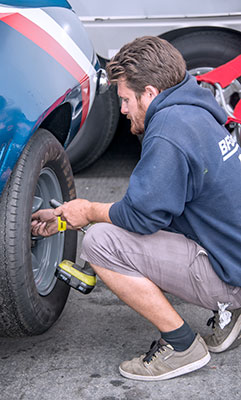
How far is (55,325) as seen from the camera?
→ 110 inches

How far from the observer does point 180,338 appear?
241cm

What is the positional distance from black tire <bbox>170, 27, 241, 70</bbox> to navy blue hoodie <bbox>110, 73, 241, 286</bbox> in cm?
196

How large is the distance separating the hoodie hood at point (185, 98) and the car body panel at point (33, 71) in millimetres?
397

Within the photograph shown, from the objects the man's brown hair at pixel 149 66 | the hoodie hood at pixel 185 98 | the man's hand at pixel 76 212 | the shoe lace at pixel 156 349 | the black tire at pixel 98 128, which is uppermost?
the man's brown hair at pixel 149 66

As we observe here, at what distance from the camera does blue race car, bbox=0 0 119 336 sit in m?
2.22

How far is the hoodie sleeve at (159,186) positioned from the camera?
2156 mm

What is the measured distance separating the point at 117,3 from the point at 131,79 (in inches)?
76.4

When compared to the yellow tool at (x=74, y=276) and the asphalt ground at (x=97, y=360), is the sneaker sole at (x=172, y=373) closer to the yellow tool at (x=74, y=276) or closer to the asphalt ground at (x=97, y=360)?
the asphalt ground at (x=97, y=360)

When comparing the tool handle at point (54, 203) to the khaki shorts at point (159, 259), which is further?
the tool handle at point (54, 203)

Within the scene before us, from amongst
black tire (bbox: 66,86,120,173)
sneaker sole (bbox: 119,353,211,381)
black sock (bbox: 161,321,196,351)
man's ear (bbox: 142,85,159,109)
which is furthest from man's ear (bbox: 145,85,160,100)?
black tire (bbox: 66,86,120,173)

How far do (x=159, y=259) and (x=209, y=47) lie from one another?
7.44 ft

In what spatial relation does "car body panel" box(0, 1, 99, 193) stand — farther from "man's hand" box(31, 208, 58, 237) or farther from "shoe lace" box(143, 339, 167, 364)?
"shoe lace" box(143, 339, 167, 364)

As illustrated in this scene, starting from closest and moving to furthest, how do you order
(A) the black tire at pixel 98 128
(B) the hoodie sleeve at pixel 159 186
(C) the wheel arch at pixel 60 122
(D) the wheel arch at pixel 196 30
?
(B) the hoodie sleeve at pixel 159 186, (C) the wheel arch at pixel 60 122, (D) the wheel arch at pixel 196 30, (A) the black tire at pixel 98 128

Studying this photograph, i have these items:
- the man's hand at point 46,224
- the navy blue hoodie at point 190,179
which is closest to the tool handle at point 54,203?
the man's hand at point 46,224
